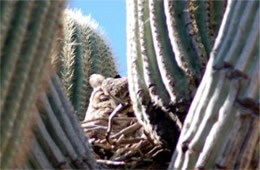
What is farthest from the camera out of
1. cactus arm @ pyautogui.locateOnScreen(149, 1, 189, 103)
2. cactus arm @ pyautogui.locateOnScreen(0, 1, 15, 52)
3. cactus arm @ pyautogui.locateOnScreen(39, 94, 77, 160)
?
cactus arm @ pyautogui.locateOnScreen(149, 1, 189, 103)

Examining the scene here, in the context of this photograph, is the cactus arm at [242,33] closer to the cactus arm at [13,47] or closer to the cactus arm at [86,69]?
the cactus arm at [13,47]

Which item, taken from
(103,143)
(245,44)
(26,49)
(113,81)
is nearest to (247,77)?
(245,44)

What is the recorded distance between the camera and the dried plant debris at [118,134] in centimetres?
347

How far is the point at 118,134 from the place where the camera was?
3.60 metres

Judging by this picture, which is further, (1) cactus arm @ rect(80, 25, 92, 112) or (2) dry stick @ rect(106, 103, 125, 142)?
(1) cactus arm @ rect(80, 25, 92, 112)

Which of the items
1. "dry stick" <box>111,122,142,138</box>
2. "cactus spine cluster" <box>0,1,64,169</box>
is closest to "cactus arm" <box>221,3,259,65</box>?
"cactus spine cluster" <box>0,1,64,169</box>

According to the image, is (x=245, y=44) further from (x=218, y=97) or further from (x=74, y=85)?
(x=74, y=85)

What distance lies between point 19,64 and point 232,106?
56 cm

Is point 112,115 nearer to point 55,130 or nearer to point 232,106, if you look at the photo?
point 55,130

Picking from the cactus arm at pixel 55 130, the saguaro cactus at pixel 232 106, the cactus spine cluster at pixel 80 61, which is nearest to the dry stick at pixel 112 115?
the cactus arm at pixel 55 130

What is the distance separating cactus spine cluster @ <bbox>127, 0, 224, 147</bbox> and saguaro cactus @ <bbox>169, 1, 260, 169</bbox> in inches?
17.1

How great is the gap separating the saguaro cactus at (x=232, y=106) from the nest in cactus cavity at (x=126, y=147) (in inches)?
24.1

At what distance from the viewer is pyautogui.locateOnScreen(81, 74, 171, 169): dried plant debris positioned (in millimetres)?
3475

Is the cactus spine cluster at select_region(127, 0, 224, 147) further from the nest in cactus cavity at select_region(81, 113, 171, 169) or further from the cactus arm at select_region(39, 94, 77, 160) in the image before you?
the cactus arm at select_region(39, 94, 77, 160)
